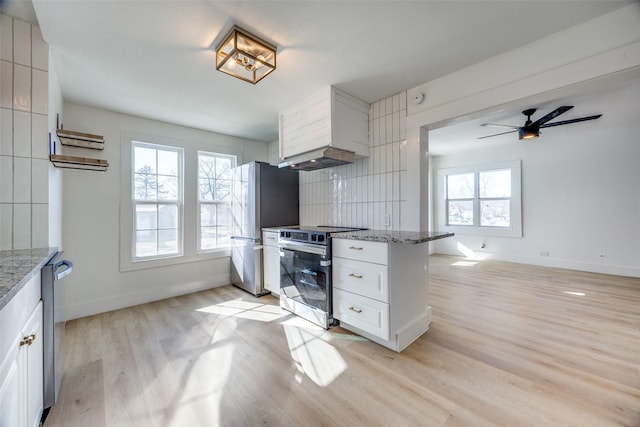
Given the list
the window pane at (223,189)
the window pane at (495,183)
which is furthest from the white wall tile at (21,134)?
the window pane at (495,183)

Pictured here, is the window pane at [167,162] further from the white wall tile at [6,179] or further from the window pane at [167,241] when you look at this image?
the white wall tile at [6,179]

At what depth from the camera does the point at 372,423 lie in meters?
1.35

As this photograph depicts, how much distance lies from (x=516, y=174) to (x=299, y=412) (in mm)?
5936

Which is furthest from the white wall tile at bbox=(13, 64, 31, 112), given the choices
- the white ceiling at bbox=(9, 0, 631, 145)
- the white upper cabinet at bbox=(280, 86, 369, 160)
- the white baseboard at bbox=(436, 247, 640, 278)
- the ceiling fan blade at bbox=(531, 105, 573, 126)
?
the white baseboard at bbox=(436, 247, 640, 278)

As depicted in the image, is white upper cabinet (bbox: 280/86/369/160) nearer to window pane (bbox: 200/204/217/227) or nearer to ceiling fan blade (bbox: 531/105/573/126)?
window pane (bbox: 200/204/217/227)

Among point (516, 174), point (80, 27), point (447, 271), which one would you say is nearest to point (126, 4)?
point (80, 27)

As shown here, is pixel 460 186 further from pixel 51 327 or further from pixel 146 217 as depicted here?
pixel 51 327

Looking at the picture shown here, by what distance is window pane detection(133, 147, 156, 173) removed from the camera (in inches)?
127

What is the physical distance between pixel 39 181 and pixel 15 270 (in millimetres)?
1116

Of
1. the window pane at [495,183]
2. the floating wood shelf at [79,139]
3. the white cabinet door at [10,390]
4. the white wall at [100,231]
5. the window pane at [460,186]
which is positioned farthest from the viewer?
the window pane at [460,186]

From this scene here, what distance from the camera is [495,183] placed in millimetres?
5504

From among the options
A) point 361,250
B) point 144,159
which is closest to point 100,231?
point 144,159

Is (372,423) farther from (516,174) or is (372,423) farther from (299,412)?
(516,174)

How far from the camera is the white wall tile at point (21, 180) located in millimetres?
1730
